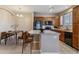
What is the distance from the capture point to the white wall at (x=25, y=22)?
4.08 metres

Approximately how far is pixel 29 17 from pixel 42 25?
0.57 m

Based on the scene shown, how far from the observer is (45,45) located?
4.08 meters

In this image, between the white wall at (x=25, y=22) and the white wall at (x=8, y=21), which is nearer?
the white wall at (x=8, y=21)

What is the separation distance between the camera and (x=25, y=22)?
14.4ft

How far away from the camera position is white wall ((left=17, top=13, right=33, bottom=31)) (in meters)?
4.08

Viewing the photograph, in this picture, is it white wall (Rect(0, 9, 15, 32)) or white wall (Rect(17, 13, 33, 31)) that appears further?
white wall (Rect(17, 13, 33, 31))

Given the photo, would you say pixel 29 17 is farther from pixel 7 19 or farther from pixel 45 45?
pixel 45 45

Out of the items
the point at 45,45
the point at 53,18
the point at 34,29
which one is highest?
the point at 53,18
